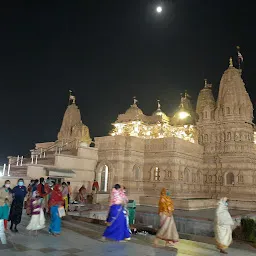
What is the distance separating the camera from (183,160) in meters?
27.2

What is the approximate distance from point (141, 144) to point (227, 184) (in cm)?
955

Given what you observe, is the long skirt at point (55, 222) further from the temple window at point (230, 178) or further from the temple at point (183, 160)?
the temple window at point (230, 178)

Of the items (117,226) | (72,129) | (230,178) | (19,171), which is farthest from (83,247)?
(72,129)

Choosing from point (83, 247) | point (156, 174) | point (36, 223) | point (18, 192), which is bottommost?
point (83, 247)

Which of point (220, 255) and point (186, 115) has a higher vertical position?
point (186, 115)

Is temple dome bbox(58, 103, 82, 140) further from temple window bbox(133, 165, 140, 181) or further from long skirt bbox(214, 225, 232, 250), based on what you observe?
long skirt bbox(214, 225, 232, 250)

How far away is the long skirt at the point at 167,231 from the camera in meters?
8.98

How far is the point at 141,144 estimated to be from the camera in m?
27.7

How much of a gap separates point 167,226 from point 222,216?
1.75 m

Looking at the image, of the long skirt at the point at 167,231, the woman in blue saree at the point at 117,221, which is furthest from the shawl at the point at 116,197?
the long skirt at the point at 167,231

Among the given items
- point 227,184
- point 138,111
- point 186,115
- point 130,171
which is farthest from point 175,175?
point 138,111

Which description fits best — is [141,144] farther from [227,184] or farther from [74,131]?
[74,131]

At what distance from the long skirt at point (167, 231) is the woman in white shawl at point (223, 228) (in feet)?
4.29

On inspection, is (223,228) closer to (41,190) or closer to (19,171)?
(41,190)
